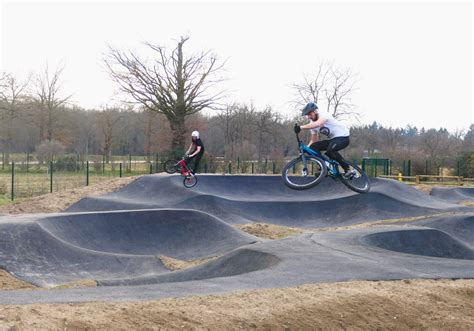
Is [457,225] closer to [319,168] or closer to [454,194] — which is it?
[319,168]

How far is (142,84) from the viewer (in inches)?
1613

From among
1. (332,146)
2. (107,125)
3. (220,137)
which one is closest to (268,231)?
(332,146)

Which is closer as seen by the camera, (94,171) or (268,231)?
(268,231)

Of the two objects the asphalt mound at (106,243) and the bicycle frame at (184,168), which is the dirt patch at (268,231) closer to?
the asphalt mound at (106,243)

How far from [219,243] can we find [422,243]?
18.6ft

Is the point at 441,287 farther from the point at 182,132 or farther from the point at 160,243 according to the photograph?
the point at 182,132

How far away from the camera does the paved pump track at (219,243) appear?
31.4 ft

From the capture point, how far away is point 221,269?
11656mm

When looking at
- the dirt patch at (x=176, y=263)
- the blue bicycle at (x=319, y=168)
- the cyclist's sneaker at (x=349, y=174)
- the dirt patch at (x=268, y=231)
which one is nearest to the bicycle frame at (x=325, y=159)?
the blue bicycle at (x=319, y=168)

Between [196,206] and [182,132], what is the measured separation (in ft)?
61.3

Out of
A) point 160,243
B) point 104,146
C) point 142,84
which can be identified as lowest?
point 160,243

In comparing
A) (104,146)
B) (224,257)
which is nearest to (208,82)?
(104,146)

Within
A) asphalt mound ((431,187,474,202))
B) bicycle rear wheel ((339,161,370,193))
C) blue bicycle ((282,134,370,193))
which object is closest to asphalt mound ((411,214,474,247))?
bicycle rear wheel ((339,161,370,193))

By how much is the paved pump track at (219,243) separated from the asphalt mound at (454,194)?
14.8ft
